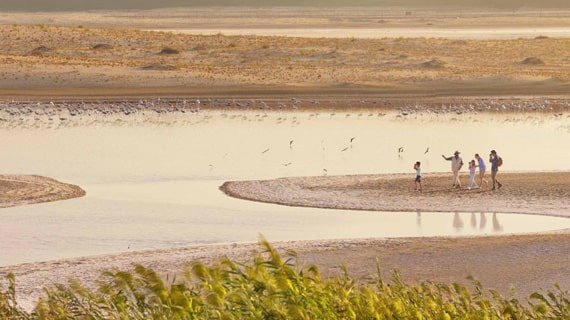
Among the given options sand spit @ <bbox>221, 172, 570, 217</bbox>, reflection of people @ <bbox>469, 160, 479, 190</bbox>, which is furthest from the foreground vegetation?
reflection of people @ <bbox>469, 160, 479, 190</bbox>

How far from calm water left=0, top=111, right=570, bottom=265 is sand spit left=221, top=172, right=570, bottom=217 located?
66 cm

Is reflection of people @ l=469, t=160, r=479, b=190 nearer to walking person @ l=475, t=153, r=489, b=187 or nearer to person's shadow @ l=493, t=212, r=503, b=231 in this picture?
walking person @ l=475, t=153, r=489, b=187

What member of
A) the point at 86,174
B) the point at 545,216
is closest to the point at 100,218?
the point at 86,174

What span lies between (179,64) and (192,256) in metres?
49.4

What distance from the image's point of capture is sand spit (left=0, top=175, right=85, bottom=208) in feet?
99.1

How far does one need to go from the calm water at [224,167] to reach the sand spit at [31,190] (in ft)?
1.64

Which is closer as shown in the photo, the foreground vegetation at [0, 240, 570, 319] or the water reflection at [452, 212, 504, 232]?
the foreground vegetation at [0, 240, 570, 319]

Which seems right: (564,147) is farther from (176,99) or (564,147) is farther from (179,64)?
(179,64)

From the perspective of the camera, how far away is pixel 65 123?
4897 cm

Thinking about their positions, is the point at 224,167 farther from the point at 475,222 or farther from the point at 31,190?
the point at 475,222

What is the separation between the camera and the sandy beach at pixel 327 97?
74.5 feet

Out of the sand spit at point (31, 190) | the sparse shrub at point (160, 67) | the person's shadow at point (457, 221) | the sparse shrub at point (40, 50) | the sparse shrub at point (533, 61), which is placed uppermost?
the sparse shrub at point (40, 50)

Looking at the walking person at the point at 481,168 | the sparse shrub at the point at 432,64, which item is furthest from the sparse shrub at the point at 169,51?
the walking person at the point at 481,168

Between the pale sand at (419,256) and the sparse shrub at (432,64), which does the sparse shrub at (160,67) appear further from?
the pale sand at (419,256)
